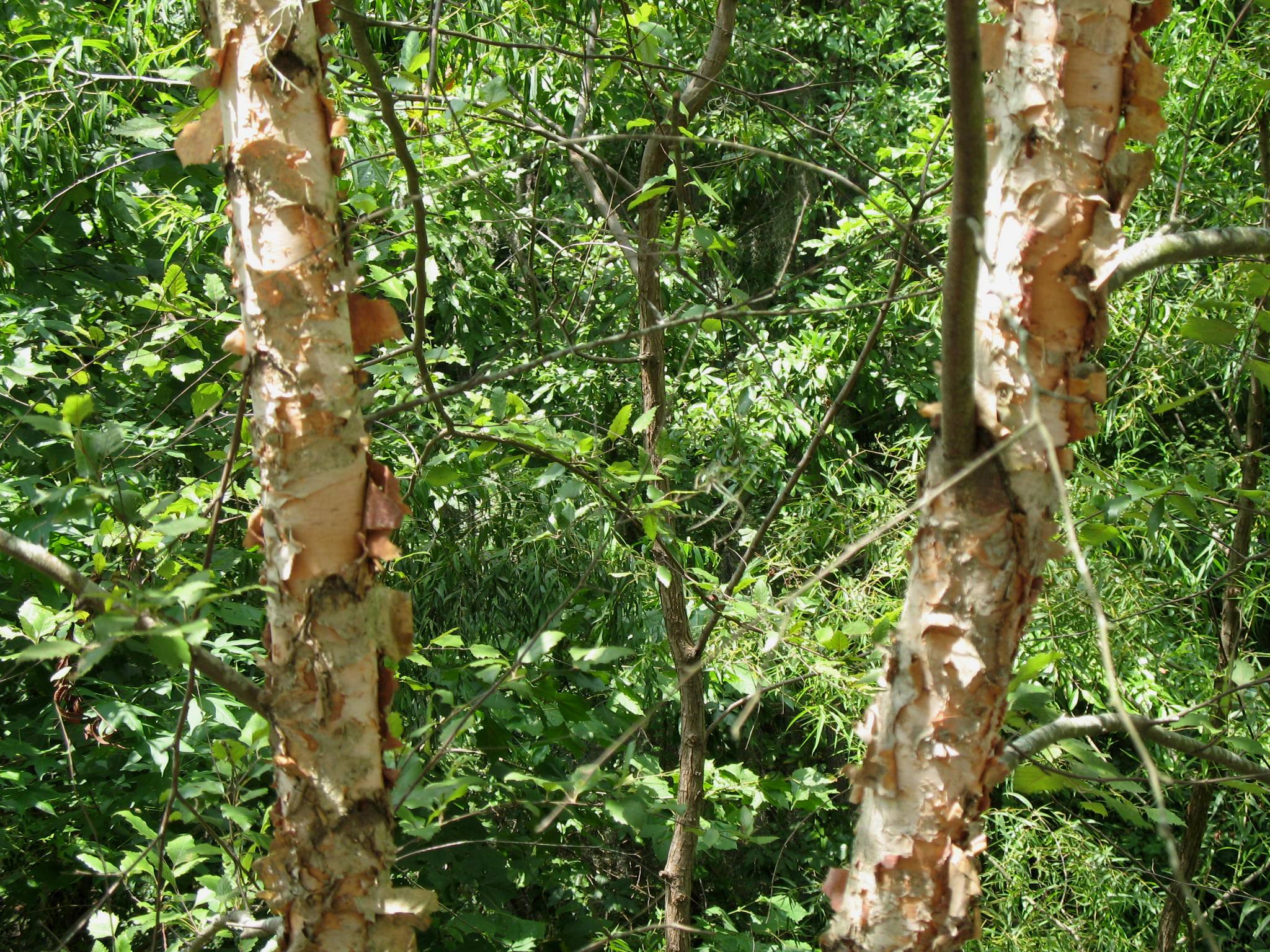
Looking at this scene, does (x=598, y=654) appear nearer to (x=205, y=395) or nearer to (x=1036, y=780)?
(x=1036, y=780)

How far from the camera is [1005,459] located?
66 cm

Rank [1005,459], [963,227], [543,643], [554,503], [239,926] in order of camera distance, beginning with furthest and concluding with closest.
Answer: [554,503]
[543,643]
[239,926]
[1005,459]
[963,227]

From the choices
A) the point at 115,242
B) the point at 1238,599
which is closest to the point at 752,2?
the point at 115,242

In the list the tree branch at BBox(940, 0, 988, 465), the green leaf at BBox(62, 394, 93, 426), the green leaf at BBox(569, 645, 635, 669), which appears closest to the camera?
the tree branch at BBox(940, 0, 988, 465)

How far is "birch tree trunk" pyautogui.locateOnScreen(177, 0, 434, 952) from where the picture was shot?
711mm

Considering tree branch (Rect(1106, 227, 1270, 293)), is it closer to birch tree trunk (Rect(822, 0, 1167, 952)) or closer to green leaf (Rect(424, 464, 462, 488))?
birch tree trunk (Rect(822, 0, 1167, 952))

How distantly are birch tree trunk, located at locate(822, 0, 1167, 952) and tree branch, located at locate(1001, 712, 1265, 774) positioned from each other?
8 cm

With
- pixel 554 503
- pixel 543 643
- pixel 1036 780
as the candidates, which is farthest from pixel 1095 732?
pixel 554 503

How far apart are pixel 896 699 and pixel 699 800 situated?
71 centimetres

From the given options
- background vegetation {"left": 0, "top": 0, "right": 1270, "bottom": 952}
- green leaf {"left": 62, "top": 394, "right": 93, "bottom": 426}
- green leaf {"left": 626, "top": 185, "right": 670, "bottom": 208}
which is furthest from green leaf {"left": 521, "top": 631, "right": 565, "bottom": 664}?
green leaf {"left": 626, "top": 185, "right": 670, "bottom": 208}

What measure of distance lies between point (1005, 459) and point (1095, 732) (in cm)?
33

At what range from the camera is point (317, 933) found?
2.33 feet

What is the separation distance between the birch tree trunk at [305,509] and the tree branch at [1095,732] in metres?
0.45

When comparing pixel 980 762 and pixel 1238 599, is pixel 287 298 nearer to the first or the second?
pixel 980 762
